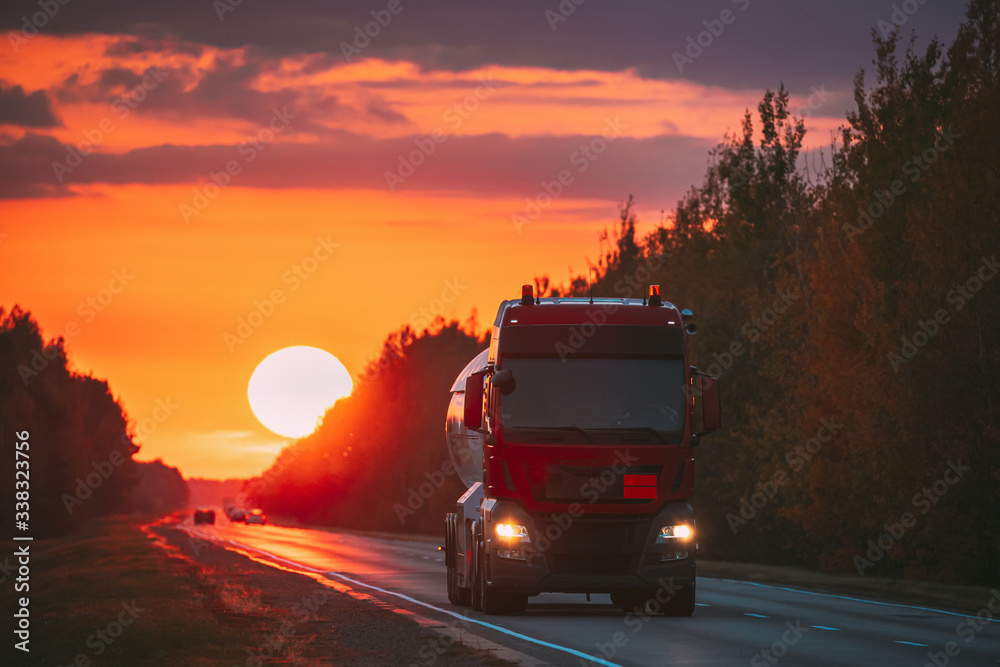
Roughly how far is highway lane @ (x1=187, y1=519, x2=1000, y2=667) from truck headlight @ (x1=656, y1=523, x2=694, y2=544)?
113cm

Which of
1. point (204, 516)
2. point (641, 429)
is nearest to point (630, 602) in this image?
point (641, 429)

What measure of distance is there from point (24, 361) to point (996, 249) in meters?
93.4

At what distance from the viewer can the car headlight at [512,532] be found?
17.2 metres

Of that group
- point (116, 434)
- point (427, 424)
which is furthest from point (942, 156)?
point (116, 434)

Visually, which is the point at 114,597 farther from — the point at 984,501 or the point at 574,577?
the point at 984,501

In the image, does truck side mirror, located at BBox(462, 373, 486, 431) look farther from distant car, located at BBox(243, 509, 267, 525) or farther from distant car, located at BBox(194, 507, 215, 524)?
distant car, located at BBox(194, 507, 215, 524)

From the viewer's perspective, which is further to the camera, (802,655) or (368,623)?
(368,623)

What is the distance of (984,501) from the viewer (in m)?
28.5

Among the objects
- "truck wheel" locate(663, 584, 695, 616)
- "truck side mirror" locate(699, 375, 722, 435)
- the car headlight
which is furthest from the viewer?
"truck wheel" locate(663, 584, 695, 616)

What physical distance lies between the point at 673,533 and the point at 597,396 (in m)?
2.03

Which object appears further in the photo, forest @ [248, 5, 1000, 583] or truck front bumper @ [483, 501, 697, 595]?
forest @ [248, 5, 1000, 583]

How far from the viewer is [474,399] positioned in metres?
17.1

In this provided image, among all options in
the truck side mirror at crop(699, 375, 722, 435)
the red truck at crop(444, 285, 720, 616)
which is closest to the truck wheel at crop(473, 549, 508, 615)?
the red truck at crop(444, 285, 720, 616)

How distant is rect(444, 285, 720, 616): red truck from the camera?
16.9 metres
